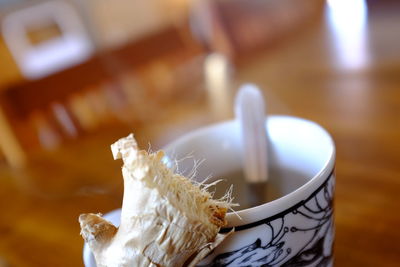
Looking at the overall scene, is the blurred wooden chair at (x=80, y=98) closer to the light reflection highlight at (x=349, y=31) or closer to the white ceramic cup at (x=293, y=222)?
the light reflection highlight at (x=349, y=31)

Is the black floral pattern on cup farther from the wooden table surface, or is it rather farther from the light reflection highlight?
the light reflection highlight

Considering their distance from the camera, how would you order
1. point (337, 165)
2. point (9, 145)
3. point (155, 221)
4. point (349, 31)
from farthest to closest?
1. point (349, 31)
2. point (9, 145)
3. point (337, 165)
4. point (155, 221)

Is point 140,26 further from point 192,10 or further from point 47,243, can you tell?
point 47,243

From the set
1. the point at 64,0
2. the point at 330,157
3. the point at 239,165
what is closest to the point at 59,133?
the point at 239,165

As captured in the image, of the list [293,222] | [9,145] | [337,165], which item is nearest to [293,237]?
[293,222]

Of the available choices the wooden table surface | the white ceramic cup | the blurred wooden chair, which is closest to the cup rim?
the white ceramic cup

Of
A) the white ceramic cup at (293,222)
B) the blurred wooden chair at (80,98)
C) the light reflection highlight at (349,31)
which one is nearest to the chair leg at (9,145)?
the blurred wooden chair at (80,98)

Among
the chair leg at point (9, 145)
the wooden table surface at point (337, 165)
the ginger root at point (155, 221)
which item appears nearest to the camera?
the ginger root at point (155, 221)

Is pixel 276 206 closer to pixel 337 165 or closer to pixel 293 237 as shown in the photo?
pixel 293 237
